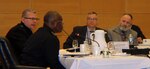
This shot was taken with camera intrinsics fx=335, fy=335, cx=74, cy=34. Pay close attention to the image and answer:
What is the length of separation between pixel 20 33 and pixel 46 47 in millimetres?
1196

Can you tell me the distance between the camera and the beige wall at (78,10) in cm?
602

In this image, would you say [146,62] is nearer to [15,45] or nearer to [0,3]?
[15,45]

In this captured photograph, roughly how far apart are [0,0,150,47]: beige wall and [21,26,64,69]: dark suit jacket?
2879mm

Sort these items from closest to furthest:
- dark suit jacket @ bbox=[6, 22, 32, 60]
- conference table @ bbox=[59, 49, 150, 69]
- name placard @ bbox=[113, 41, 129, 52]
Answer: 1. conference table @ bbox=[59, 49, 150, 69]
2. name placard @ bbox=[113, 41, 129, 52]
3. dark suit jacket @ bbox=[6, 22, 32, 60]

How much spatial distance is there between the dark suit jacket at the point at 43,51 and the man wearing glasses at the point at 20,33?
2.55 ft

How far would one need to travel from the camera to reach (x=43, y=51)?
3150mm

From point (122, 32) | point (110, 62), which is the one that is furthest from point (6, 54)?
point (122, 32)

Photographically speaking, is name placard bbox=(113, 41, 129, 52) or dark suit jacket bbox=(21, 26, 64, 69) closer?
dark suit jacket bbox=(21, 26, 64, 69)

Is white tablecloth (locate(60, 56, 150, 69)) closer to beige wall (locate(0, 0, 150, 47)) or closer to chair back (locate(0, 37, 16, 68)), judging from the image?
chair back (locate(0, 37, 16, 68))

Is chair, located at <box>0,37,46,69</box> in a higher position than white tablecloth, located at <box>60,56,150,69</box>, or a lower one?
higher

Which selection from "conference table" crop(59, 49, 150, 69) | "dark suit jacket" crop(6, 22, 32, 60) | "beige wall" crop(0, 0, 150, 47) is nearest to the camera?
"conference table" crop(59, 49, 150, 69)

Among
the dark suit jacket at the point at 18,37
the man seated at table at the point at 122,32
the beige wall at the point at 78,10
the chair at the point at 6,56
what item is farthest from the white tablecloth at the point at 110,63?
the beige wall at the point at 78,10

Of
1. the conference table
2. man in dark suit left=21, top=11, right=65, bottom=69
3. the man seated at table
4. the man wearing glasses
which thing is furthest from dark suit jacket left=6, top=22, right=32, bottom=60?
the conference table

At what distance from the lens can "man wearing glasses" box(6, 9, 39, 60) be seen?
4129 millimetres
